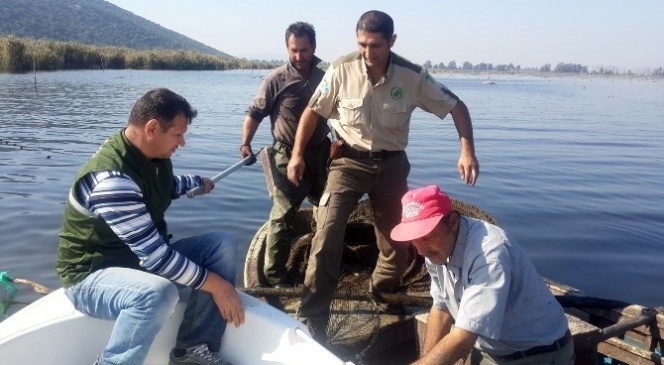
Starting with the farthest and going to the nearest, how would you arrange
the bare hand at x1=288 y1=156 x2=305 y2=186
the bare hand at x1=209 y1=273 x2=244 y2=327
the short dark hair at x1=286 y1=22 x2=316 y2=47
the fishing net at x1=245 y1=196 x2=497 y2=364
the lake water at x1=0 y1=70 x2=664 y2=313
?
the lake water at x1=0 y1=70 x2=664 y2=313, the short dark hair at x1=286 y1=22 x2=316 y2=47, the bare hand at x1=288 y1=156 x2=305 y2=186, the fishing net at x1=245 y1=196 x2=497 y2=364, the bare hand at x1=209 y1=273 x2=244 y2=327

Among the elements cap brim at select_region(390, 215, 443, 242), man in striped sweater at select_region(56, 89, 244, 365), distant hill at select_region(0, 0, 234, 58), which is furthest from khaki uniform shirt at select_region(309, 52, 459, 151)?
distant hill at select_region(0, 0, 234, 58)

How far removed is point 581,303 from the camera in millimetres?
4879

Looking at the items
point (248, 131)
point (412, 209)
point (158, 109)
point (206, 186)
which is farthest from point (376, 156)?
point (158, 109)

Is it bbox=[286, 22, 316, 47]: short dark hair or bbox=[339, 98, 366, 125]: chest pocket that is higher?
bbox=[286, 22, 316, 47]: short dark hair

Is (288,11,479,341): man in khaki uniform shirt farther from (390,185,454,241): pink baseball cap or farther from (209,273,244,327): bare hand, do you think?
(390,185,454,241): pink baseball cap

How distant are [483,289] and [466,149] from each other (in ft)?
6.21

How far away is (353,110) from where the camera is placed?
4.58 m

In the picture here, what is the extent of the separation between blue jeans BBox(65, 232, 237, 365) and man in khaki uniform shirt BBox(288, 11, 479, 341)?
114 cm

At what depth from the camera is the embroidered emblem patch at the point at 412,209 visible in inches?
112

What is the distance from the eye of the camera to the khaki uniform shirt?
4574 mm

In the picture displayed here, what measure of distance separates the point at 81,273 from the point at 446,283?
1.96 m

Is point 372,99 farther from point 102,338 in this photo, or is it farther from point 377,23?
point 102,338

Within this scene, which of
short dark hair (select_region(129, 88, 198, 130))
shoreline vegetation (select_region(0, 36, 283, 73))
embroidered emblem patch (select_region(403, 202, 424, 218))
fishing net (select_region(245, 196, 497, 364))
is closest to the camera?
embroidered emblem patch (select_region(403, 202, 424, 218))

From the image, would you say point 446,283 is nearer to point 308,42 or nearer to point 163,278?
point 163,278
